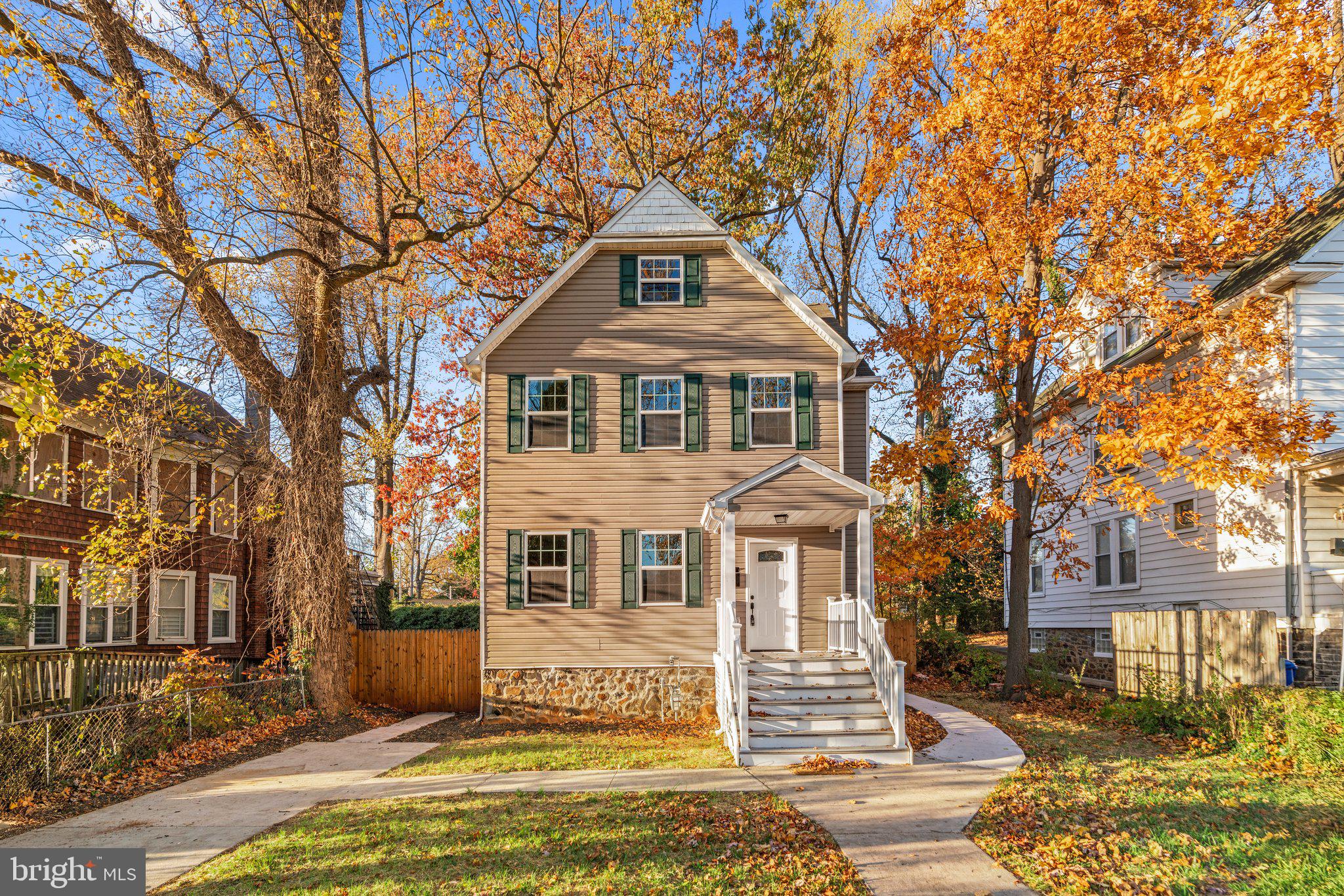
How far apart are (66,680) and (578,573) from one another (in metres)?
7.37

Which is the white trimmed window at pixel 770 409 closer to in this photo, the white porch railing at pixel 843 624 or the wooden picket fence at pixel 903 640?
the white porch railing at pixel 843 624

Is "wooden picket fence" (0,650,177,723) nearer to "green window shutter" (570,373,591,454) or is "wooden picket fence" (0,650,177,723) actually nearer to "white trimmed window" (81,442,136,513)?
"white trimmed window" (81,442,136,513)

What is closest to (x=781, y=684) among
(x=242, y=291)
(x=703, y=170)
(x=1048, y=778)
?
(x=1048, y=778)

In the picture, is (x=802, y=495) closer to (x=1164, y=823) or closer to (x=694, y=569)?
(x=694, y=569)

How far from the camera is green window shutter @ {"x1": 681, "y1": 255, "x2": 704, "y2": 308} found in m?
15.5

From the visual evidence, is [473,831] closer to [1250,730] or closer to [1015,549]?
[1250,730]

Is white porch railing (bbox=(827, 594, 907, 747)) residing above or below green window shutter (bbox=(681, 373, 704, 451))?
below

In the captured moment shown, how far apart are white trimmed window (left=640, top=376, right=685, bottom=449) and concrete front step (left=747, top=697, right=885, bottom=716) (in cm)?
514

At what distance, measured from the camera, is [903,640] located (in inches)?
776

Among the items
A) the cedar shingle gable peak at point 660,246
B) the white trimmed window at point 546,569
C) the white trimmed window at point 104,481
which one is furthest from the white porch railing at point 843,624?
the white trimmed window at point 104,481

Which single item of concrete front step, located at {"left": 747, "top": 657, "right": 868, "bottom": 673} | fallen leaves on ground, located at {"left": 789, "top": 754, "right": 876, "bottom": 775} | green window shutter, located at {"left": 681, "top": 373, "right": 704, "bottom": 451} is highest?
green window shutter, located at {"left": 681, "top": 373, "right": 704, "bottom": 451}

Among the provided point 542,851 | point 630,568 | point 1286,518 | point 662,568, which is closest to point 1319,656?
point 1286,518

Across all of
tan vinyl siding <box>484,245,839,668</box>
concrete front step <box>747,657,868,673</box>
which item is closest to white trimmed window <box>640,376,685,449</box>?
tan vinyl siding <box>484,245,839,668</box>

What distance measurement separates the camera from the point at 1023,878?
649 cm
